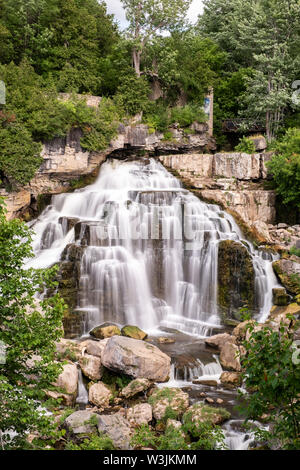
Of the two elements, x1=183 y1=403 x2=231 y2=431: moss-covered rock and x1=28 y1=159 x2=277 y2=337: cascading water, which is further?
x1=28 y1=159 x2=277 y2=337: cascading water

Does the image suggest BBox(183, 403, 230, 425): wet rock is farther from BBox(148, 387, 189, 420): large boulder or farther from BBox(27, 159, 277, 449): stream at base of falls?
BBox(27, 159, 277, 449): stream at base of falls

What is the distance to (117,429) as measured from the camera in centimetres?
951

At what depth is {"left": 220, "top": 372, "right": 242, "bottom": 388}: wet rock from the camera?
12.4 meters

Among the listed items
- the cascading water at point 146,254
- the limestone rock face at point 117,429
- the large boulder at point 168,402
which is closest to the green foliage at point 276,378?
Result: the limestone rock face at point 117,429

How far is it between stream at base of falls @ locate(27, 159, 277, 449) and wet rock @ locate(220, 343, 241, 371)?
455 mm

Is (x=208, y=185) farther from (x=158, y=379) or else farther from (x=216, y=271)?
(x=158, y=379)

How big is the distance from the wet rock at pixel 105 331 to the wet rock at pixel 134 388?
3122mm

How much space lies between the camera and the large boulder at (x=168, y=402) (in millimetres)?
10578

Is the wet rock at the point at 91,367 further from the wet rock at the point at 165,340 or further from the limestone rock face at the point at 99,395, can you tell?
the wet rock at the point at 165,340

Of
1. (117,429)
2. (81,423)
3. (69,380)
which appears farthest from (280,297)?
(81,423)

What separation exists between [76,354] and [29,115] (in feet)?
42.0

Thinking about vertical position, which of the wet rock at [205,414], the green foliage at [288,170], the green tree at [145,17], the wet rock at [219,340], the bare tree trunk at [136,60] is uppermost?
the green tree at [145,17]

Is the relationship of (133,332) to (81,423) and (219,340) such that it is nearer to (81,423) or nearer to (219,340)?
(219,340)

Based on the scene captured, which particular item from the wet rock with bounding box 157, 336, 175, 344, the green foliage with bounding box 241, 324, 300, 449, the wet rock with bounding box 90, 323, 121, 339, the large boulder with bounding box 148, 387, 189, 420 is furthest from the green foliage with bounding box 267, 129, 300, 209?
the green foliage with bounding box 241, 324, 300, 449
